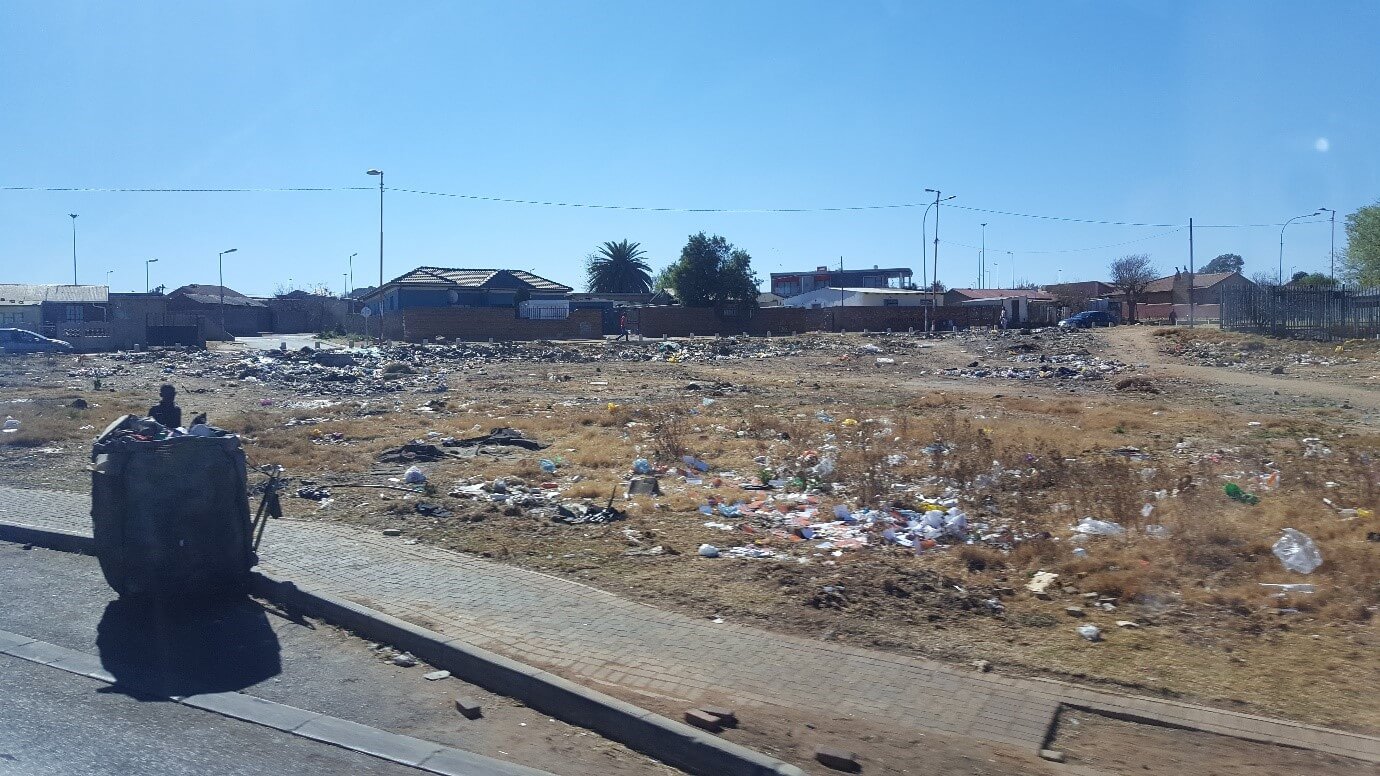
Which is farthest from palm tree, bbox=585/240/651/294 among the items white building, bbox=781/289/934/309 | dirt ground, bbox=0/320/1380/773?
dirt ground, bbox=0/320/1380/773

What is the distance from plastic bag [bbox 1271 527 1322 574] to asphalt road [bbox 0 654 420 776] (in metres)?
6.31

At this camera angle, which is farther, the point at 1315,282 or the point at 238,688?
the point at 1315,282

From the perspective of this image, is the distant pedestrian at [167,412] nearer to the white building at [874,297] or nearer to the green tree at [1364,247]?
the green tree at [1364,247]

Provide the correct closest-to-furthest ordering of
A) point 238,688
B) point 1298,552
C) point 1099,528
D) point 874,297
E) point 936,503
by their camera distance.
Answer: point 238,688 < point 1298,552 < point 1099,528 < point 936,503 < point 874,297

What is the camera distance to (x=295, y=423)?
19047 mm

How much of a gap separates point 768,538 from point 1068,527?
2574 millimetres

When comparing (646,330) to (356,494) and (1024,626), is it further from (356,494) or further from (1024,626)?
(1024,626)

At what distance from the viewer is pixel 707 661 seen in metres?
6.25

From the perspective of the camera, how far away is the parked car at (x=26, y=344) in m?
45.3

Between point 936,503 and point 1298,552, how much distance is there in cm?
326

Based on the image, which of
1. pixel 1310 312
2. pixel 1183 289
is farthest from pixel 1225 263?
pixel 1310 312

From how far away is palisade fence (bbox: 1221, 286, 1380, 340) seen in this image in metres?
35.6

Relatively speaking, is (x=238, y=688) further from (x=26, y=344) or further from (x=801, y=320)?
(x=801, y=320)

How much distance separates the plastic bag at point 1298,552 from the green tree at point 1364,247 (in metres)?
51.7
